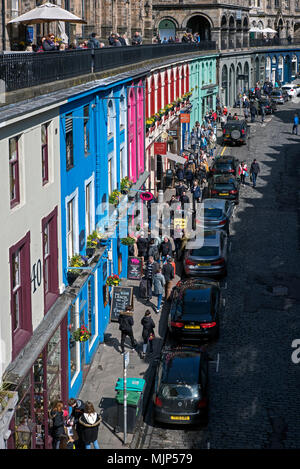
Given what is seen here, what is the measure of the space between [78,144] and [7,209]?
23.4 ft

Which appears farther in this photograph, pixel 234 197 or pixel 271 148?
pixel 271 148

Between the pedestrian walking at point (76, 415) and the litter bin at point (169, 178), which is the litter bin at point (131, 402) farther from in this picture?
the litter bin at point (169, 178)

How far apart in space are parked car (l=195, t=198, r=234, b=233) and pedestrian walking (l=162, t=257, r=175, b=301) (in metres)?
5.04

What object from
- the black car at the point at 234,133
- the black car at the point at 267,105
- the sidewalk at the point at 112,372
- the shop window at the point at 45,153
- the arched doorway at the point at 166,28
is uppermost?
the arched doorway at the point at 166,28

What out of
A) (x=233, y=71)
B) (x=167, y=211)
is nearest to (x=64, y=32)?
(x=167, y=211)

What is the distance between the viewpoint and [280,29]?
11425cm

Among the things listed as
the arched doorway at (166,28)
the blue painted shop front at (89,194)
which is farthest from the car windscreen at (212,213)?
the arched doorway at (166,28)

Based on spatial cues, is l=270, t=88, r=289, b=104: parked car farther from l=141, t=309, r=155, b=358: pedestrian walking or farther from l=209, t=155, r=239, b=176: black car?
l=141, t=309, r=155, b=358: pedestrian walking

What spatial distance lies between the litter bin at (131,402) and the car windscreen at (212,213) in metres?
16.4

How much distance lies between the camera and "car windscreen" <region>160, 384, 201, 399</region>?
2020 centimetres

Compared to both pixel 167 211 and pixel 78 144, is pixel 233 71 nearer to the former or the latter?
pixel 167 211

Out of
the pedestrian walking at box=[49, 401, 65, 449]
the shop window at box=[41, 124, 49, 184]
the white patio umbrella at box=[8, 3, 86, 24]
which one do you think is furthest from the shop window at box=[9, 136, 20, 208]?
the white patio umbrella at box=[8, 3, 86, 24]

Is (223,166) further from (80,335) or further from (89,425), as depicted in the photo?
(89,425)

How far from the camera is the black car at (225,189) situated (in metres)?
42.2
